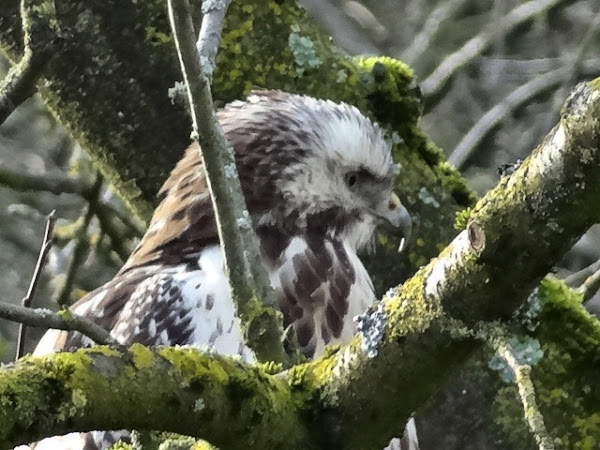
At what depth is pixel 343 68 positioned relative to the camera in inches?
125

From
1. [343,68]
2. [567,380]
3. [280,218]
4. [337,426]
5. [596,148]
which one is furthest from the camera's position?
[343,68]

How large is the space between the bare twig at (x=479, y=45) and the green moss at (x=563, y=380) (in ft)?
5.82

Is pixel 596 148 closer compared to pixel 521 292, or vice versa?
pixel 596 148

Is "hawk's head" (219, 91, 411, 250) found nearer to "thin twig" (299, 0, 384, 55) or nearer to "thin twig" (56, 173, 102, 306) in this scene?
"thin twig" (56, 173, 102, 306)

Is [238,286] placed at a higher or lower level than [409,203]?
lower

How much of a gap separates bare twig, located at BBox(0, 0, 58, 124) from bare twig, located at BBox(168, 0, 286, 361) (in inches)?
35.9

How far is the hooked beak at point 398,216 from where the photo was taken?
298 centimetres

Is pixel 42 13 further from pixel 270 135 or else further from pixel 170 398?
pixel 170 398

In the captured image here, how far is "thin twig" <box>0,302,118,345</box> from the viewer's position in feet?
5.24

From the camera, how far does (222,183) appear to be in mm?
1837

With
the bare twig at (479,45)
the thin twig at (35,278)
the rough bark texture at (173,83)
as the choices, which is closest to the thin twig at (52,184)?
the rough bark texture at (173,83)

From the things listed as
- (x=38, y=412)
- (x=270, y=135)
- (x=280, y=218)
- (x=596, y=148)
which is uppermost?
(x=270, y=135)

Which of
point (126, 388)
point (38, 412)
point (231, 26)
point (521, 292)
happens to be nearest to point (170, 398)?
point (126, 388)

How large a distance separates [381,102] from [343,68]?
0.53 feet
